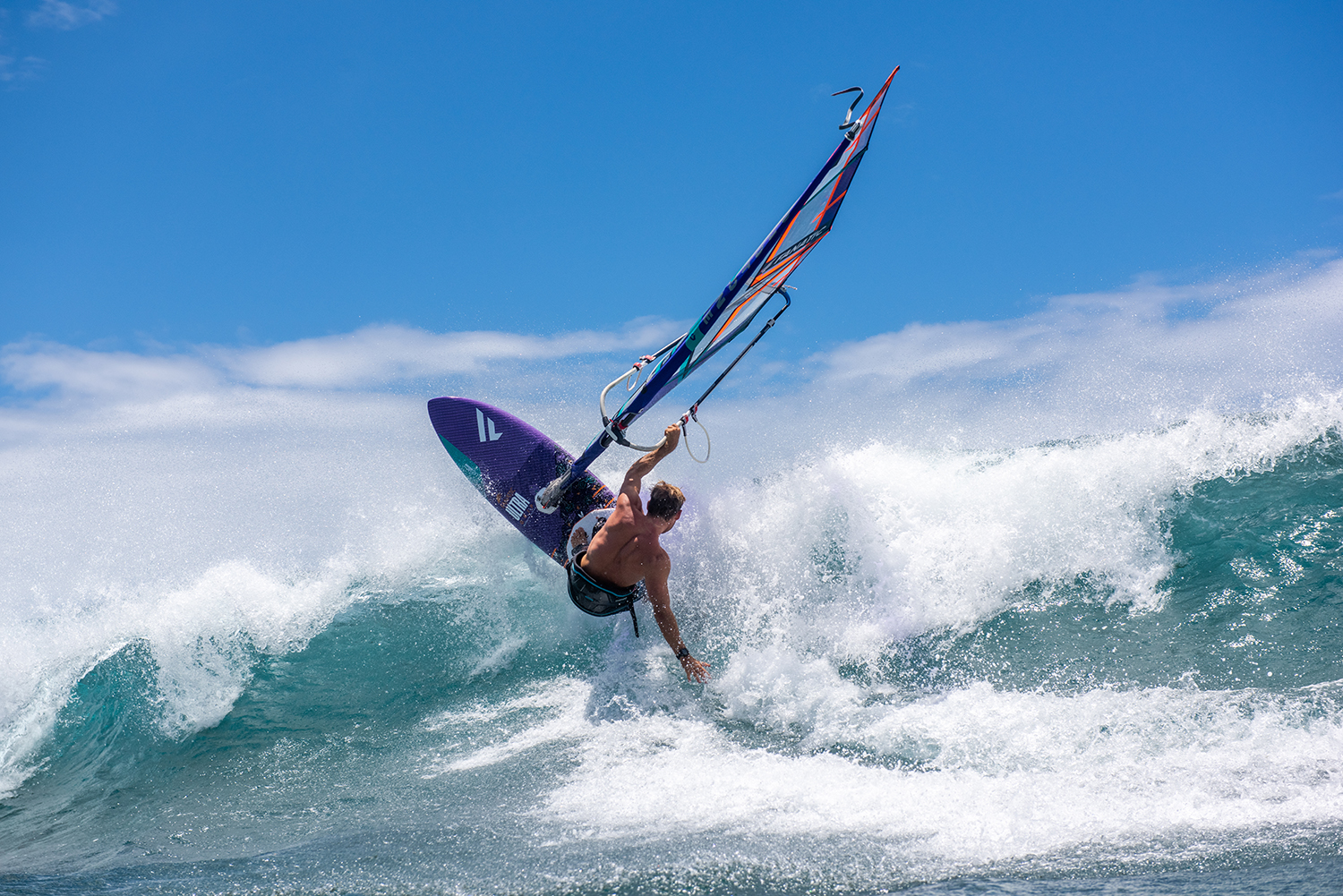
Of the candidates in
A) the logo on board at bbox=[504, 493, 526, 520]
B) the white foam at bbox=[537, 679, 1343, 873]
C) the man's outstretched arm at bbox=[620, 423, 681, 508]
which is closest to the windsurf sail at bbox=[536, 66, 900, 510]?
the man's outstretched arm at bbox=[620, 423, 681, 508]

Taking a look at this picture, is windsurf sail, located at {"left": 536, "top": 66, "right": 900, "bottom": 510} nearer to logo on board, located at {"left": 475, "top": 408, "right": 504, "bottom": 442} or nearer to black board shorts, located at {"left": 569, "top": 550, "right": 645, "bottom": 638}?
black board shorts, located at {"left": 569, "top": 550, "right": 645, "bottom": 638}

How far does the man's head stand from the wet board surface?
4.58 ft

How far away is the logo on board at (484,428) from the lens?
21.4 feet

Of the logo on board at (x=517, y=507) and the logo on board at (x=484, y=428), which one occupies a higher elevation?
the logo on board at (x=484, y=428)

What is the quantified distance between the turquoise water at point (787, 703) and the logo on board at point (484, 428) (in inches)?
30.6

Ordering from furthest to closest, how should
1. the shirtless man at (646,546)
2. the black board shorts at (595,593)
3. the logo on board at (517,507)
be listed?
the logo on board at (517,507) → the black board shorts at (595,593) → the shirtless man at (646,546)

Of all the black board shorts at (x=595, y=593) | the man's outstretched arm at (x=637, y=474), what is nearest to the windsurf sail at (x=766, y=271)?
the man's outstretched arm at (x=637, y=474)

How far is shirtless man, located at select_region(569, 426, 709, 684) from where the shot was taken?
15.3 ft

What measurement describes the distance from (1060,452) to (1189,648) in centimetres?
221

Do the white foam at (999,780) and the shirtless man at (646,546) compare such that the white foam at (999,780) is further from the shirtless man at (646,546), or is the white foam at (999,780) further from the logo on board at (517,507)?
the logo on board at (517,507)

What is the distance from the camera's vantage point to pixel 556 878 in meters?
2.82

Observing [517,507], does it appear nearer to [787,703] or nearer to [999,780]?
[787,703]

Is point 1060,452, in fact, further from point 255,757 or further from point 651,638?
point 255,757

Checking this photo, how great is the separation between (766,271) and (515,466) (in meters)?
2.86
